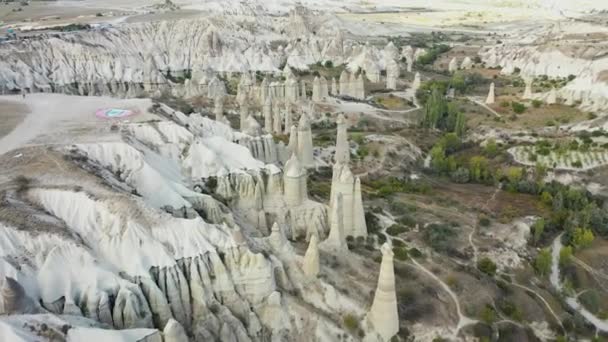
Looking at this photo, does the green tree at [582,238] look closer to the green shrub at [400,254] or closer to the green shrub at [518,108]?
the green shrub at [400,254]

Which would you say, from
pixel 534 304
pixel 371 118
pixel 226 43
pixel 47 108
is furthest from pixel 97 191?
pixel 226 43

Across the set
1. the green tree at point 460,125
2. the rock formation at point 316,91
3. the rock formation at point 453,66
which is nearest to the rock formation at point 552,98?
the green tree at point 460,125

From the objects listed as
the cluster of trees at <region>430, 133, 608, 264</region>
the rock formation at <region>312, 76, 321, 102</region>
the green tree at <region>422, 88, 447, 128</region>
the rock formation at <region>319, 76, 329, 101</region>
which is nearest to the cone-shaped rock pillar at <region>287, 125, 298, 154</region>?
the cluster of trees at <region>430, 133, 608, 264</region>

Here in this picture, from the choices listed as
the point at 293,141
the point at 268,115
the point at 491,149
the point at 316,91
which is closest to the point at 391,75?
the point at 316,91

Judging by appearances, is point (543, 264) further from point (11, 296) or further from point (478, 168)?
point (11, 296)

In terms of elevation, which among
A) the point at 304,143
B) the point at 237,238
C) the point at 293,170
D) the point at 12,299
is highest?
A: the point at 12,299

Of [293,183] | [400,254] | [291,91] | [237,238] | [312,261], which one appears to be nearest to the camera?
[237,238]
